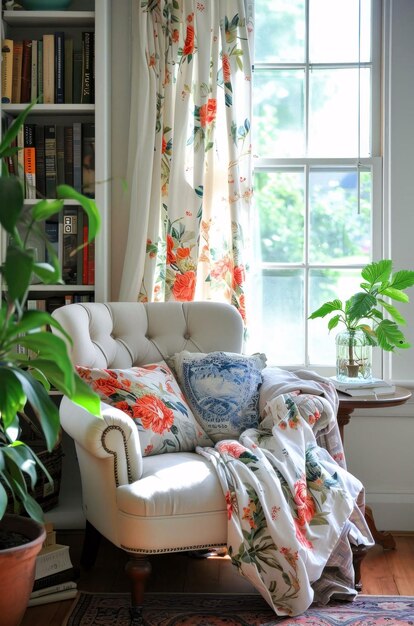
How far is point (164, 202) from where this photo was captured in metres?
3.44

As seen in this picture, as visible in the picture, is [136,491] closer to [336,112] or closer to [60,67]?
[60,67]

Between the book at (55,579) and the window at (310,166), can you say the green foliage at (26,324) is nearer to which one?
the book at (55,579)

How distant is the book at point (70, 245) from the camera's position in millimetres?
3361

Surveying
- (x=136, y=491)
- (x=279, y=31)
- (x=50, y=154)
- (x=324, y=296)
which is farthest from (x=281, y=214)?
(x=136, y=491)

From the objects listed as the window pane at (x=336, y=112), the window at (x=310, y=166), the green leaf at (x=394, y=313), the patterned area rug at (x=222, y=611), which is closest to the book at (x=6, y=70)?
the window at (x=310, y=166)

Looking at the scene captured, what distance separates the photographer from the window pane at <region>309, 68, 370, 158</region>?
3.54 metres

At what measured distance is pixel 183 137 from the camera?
339 centimetres

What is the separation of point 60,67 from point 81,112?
19 cm

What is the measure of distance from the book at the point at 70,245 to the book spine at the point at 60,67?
1.53 feet

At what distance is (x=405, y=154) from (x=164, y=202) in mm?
1025

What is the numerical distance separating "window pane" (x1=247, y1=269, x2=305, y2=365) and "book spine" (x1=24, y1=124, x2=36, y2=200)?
102 cm

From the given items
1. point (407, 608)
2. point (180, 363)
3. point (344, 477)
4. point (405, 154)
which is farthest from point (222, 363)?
point (405, 154)

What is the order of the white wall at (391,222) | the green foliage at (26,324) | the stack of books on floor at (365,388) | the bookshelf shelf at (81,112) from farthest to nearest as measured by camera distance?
1. the white wall at (391,222)
2. the bookshelf shelf at (81,112)
3. the stack of books on floor at (365,388)
4. the green foliage at (26,324)

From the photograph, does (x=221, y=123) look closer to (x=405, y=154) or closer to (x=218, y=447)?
(x=405, y=154)
